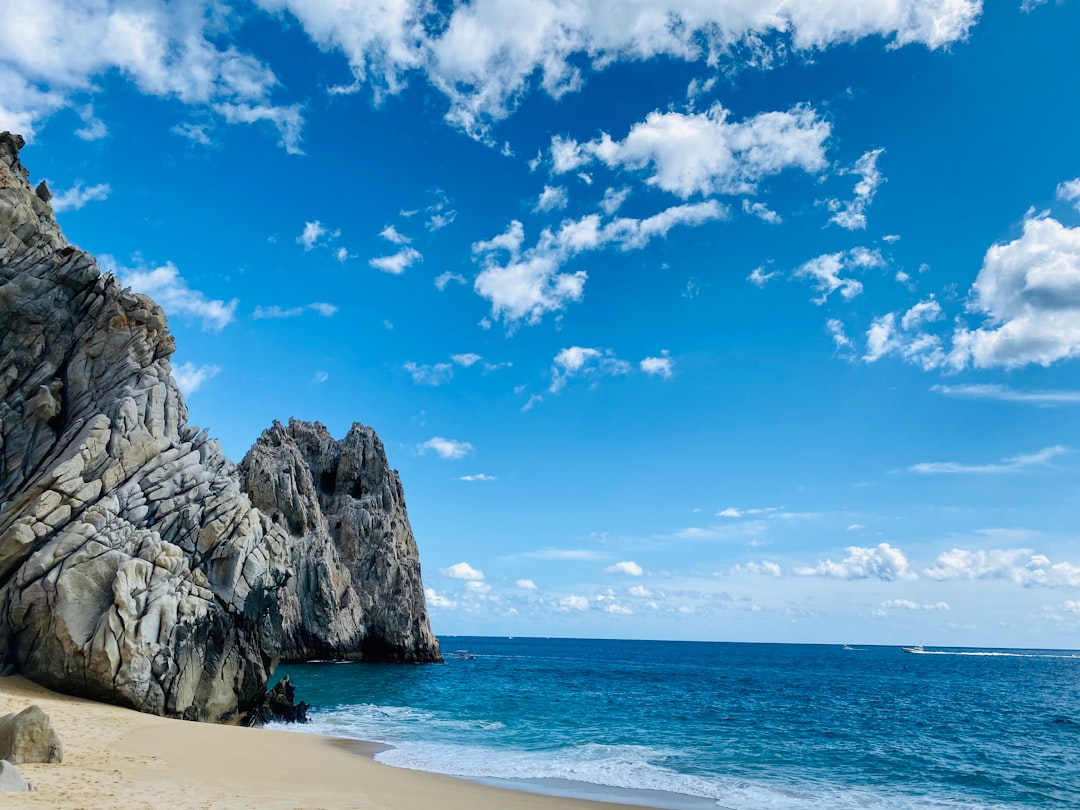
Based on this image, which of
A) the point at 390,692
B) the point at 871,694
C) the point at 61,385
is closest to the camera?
the point at 61,385

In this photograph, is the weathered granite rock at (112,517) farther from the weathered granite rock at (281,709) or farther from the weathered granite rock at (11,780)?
the weathered granite rock at (11,780)

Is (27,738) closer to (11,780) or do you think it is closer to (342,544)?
(11,780)

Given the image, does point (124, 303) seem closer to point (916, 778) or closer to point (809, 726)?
point (916, 778)

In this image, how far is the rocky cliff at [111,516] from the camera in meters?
26.1

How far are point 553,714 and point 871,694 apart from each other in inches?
1581

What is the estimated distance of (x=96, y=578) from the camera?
26.6m

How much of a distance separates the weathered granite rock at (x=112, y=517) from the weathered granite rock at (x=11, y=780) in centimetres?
1303

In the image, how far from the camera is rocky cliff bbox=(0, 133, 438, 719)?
26109 mm

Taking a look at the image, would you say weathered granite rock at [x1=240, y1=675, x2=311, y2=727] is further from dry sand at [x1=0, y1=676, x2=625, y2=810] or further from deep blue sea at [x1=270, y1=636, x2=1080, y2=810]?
dry sand at [x1=0, y1=676, x2=625, y2=810]

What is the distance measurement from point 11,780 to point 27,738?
3.01m

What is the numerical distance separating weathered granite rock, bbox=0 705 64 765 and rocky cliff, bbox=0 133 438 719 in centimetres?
998

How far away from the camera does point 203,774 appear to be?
59.2ft

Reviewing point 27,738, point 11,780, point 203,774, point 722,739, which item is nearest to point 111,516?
point 27,738

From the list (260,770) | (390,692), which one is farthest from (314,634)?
(260,770)
